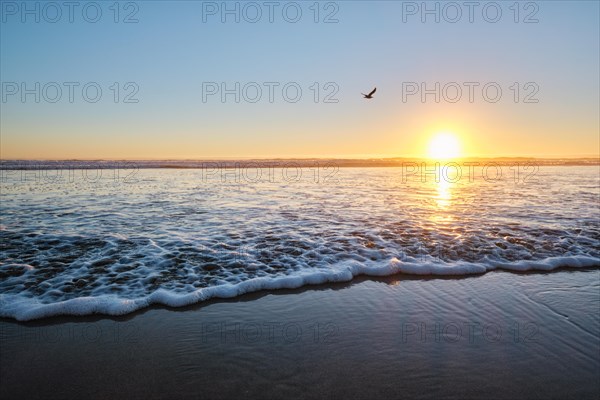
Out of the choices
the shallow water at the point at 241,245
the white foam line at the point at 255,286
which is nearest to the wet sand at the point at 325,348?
the white foam line at the point at 255,286

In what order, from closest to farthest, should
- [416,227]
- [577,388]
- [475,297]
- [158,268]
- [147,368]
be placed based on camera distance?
[577,388], [147,368], [475,297], [158,268], [416,227]

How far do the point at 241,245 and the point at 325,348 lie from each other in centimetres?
371

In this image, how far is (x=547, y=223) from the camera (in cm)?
870

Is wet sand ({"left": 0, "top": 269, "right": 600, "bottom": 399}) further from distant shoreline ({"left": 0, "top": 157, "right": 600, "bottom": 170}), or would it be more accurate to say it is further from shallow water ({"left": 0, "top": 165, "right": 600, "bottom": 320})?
distant shoreline ({"left": 0, "top": 157, "right": 600, "bottom": 170})

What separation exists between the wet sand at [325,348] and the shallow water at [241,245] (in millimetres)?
541

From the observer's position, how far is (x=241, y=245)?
273 inches

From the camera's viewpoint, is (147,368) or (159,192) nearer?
(147,368)

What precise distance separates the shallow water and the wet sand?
0.54 metres

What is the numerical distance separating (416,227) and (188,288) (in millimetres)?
5455

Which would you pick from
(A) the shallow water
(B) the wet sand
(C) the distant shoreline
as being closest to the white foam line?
(A) the shallow water

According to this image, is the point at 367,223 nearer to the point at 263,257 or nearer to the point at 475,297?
the point at 263,257

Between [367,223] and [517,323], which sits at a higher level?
[367,223]

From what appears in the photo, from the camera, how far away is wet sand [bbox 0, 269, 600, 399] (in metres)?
2.96

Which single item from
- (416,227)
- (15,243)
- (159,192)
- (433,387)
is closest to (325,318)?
(433,387)
